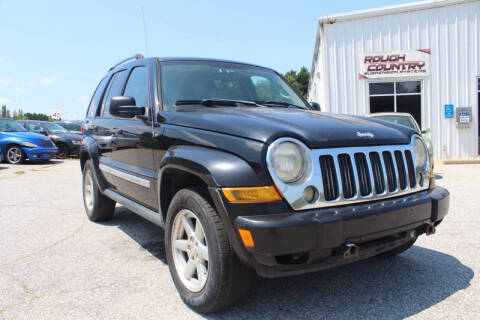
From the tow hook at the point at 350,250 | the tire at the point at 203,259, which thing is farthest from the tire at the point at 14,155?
the tow hook at the point at 350,250

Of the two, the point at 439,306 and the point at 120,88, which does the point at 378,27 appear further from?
the point at 439,306

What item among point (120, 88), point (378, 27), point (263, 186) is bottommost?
point (263, 186)

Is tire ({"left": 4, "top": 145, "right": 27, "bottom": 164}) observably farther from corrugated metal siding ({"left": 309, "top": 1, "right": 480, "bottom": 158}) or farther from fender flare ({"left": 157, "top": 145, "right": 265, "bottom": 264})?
fender flare ({"left": 157, "top": 145, "right": 265, "bottom": 264})

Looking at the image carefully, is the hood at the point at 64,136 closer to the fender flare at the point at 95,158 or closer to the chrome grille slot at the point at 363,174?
the fender flare at the point at 95,158

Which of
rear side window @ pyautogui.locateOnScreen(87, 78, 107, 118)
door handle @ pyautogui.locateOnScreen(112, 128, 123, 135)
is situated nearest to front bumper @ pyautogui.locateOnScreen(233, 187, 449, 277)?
door handle @ pyautogui.locateOnScreen(112, 128, 123, 135)

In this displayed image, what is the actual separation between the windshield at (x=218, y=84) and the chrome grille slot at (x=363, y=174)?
1.29 meters

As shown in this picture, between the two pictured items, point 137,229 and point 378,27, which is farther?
point 378,27

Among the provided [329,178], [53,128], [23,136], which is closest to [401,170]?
[329,178]

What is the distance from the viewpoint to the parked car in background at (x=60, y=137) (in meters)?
16.0

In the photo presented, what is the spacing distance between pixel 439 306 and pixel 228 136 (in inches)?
68.6

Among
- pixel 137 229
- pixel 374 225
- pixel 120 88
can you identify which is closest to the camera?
pixel 374 225

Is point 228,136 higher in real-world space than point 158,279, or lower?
higher

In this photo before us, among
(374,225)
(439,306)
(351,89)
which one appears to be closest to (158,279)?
(374,225)

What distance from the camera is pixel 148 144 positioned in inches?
129
